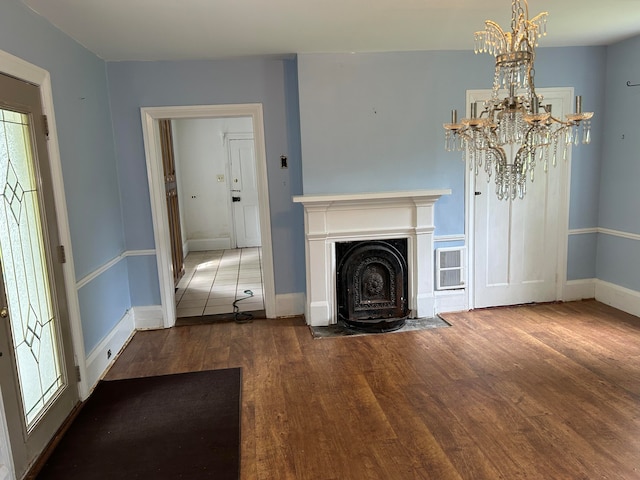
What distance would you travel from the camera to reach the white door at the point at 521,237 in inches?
175

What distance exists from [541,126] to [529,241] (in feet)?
8.22

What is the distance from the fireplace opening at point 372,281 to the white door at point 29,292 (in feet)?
7.49

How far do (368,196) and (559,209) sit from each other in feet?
6.67

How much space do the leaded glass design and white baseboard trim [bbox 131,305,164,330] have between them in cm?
159

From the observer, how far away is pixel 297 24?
3178mm

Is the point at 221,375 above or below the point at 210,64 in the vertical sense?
below

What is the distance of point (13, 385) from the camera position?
2236mm

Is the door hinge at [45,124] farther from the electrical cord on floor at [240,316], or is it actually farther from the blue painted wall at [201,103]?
the electrical cord on floor at [240,316]

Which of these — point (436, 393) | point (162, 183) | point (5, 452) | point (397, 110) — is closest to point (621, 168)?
point (397, 110)

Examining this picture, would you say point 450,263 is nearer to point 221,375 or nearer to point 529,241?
point 529,241

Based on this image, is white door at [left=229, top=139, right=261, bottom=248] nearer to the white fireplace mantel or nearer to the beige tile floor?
the beige tile floor

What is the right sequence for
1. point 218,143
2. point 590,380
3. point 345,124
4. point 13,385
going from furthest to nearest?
point 218,143 → point 345,124 → point 590,380 → point 13,385

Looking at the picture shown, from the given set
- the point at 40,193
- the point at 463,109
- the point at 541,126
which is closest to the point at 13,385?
the point at 40,193

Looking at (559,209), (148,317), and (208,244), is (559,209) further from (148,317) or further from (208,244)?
(208,244)
